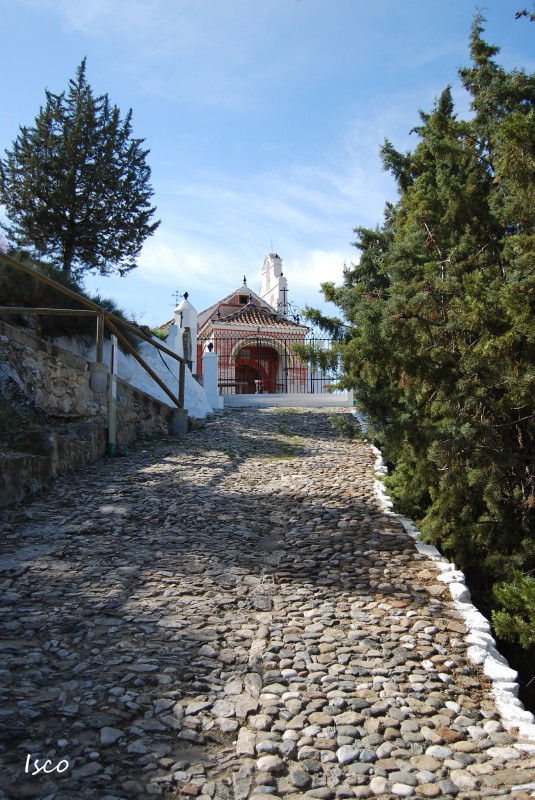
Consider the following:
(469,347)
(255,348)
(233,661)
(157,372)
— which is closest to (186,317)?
(157,372)

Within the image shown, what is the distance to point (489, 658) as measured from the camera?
3.67 meters

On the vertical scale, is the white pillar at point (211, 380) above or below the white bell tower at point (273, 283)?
below

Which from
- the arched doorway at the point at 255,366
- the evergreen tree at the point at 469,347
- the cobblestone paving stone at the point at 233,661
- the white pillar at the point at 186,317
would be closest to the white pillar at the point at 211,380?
the white pillar at the point at 186,317

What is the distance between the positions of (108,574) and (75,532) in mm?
1056

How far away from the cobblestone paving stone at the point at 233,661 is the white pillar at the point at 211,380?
1003cm

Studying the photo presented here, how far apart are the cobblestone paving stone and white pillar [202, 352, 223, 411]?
1003 cm

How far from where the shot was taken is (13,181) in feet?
55.5

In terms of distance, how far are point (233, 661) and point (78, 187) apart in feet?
51.8

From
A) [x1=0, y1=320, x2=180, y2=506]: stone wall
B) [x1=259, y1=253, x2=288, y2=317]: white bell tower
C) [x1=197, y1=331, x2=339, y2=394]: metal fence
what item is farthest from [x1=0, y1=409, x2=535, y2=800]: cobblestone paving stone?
[x1=259, y1=253, x2=288, y2=317]: white bell tower

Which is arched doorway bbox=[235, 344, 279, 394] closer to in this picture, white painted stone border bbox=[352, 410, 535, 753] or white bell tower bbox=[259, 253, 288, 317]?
white bell tower bbox=[259, 253, 288, 317]

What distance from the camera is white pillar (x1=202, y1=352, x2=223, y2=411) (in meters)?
16.5

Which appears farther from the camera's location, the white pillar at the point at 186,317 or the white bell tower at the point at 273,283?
the white bell tower at the point at 273,283

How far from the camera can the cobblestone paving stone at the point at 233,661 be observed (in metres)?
2.58

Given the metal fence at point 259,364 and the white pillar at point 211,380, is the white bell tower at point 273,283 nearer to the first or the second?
the metal fence at point 259,364
